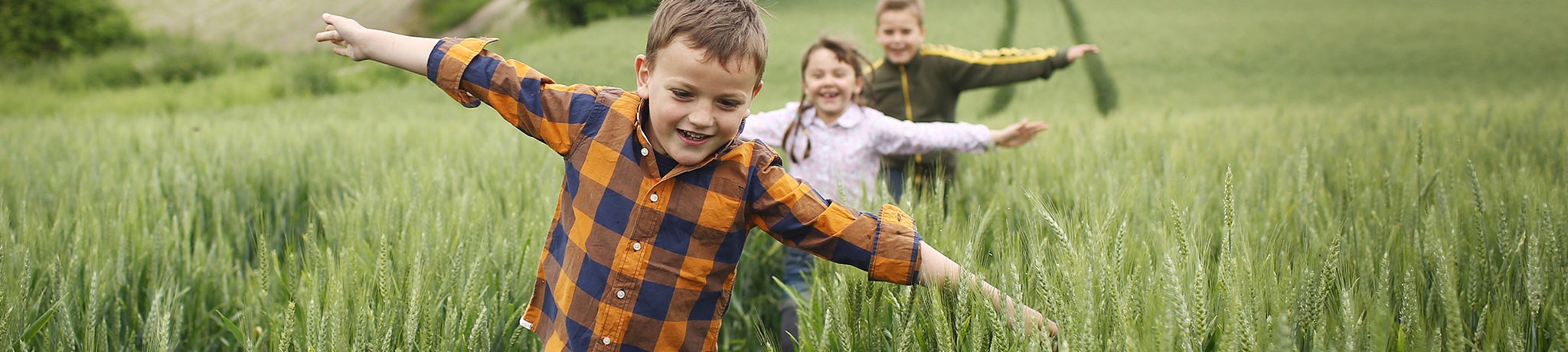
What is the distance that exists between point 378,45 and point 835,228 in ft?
2.58

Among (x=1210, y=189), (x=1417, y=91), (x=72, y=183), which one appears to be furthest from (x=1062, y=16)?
(x=72, y=183)

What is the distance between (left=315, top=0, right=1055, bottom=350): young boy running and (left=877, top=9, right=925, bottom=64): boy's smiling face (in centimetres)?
171

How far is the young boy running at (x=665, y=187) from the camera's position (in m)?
1.13

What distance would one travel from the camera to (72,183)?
106 inches

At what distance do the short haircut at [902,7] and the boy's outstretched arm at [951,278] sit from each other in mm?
1809

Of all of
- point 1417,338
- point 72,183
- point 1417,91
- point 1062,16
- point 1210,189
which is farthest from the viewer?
point 1062,16

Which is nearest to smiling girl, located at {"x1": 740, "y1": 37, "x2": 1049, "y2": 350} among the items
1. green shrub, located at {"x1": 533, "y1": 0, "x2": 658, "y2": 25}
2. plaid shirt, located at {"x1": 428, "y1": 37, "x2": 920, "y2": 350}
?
plaid shirt, located at {"x1": 428, "y1": 37, "x2": 920, "y2": 350}

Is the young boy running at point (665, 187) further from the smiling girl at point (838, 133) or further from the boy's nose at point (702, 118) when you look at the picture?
the smiling girl at point (838, 133)

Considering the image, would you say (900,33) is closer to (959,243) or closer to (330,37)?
(959,243)

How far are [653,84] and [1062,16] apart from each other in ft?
50.6

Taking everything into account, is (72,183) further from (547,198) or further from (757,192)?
(757,192)

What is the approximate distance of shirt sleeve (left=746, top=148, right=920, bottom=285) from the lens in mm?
1175

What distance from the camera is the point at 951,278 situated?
1.20m

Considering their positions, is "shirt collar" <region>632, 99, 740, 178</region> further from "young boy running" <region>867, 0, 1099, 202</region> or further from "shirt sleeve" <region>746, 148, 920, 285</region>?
"young boy running" <region>867, 0, 1099, 202</region>
